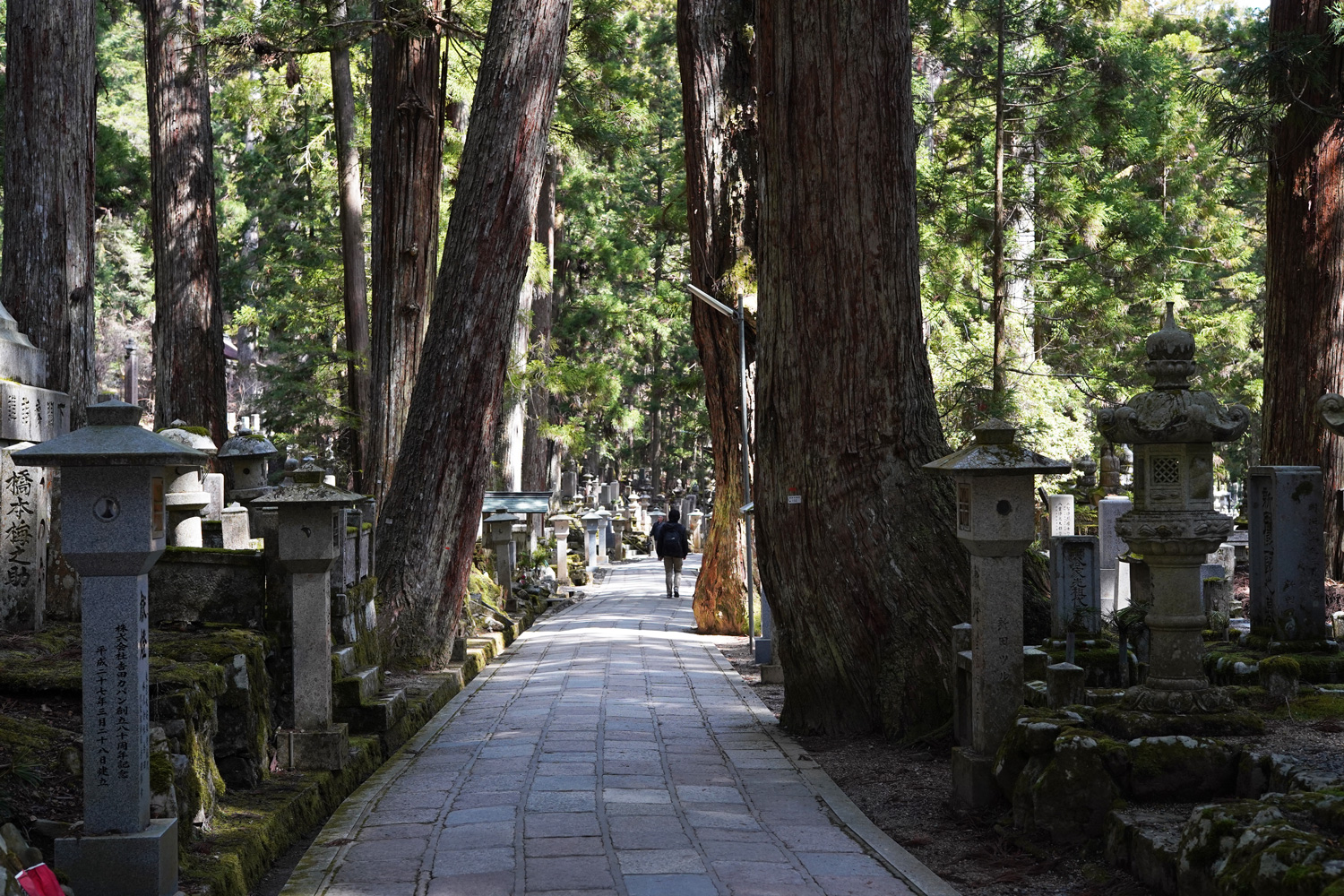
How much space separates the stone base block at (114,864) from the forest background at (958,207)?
34.6 feet

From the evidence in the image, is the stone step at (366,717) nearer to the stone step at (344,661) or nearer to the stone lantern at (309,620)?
the stone step at (344,661)

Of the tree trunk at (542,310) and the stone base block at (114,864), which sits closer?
the stone base block at (114,864)

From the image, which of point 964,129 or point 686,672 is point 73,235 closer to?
point 686,672

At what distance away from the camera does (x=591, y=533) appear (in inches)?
1174

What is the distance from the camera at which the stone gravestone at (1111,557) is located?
1366cm

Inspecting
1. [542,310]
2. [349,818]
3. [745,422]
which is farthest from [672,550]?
[349,818]

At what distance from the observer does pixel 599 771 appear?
22.9ft

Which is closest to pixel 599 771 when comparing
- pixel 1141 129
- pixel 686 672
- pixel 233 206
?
pixel 686 672

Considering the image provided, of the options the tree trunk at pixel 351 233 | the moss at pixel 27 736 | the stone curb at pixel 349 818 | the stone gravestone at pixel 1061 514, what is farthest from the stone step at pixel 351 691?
the stone gravestone at pixel 1061 514

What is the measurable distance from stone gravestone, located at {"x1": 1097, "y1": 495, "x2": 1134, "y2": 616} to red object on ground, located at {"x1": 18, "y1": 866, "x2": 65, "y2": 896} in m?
11.8

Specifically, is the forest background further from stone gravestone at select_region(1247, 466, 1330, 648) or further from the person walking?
stone gravestone at select_region(1247, 466, 1330, 648)

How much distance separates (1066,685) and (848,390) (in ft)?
9.83

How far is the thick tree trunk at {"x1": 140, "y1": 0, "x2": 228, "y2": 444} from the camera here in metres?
15.8

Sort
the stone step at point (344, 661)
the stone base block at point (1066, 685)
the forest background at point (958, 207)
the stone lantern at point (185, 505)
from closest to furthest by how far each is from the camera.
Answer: the stone base block at point (1066, 685) → the stone step at point (344, 661) → the stone lantern at point (185, 505) → the forest background at point (958, 207)
